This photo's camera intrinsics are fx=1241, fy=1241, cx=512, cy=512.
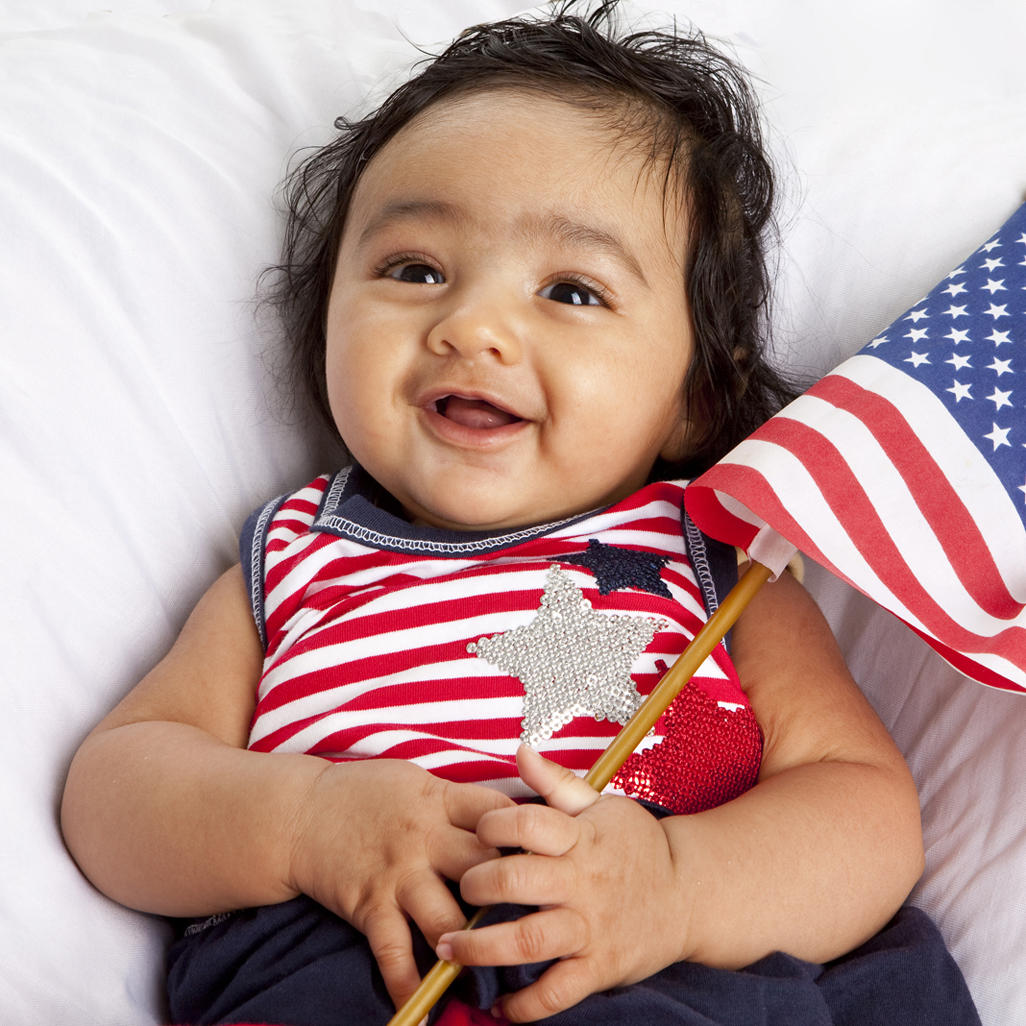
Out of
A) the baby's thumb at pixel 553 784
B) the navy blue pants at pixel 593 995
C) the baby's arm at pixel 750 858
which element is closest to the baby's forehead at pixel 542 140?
the baby's arm at pixel 750 858

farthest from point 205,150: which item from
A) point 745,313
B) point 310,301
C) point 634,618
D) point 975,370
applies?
point 975,370

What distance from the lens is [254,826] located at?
0.89 metres

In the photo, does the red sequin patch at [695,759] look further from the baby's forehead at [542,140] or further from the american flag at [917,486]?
the baby's forehead at [542,140]

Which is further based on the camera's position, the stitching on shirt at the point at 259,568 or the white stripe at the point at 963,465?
the stitching on shirt at the point at 259,568

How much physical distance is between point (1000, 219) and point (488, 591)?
654 millimetres

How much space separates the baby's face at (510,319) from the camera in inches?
40.4

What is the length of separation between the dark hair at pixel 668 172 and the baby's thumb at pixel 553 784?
1.61 feet

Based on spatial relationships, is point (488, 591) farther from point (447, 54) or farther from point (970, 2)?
point (970, 2)

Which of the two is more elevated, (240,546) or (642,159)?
(642,159)

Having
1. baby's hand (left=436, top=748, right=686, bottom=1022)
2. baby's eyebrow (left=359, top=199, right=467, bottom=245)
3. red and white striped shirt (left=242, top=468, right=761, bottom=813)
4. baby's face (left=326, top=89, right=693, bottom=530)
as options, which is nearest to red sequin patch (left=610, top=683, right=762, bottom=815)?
red and white striped shirt (left=242, top=468, right=761, bottom=813)

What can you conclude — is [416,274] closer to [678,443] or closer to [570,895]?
[678,443]

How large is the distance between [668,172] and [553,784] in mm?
590

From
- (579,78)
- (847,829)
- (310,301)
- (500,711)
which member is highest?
(579,78)

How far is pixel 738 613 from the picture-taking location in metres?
0.97
